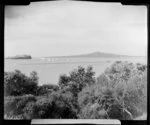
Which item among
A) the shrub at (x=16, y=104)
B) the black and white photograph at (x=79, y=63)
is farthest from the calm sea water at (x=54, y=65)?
the shrub at (x=16, y=104)

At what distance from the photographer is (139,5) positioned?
1.60 metres

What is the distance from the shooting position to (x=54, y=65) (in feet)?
5.33

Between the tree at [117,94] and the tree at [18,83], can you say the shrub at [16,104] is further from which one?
the tree at [117,94]

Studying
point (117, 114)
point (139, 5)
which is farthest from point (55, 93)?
point (139, 5)

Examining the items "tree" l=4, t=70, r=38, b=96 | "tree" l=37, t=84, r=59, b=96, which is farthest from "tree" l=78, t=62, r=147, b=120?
"tree" l=4, t=70, r=38, b=96

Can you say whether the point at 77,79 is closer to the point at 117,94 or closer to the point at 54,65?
the point at 54,65

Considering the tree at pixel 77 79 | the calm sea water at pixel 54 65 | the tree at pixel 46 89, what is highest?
the calm sea water at pixel 54 65

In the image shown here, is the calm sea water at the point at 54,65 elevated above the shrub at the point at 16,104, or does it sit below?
above

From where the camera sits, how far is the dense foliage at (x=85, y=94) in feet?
5.29

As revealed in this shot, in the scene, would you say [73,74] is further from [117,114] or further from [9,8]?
[9,8]

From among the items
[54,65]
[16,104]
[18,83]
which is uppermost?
[54,65]

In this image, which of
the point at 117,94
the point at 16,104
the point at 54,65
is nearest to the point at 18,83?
the point at 16,104

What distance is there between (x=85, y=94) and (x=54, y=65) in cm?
28

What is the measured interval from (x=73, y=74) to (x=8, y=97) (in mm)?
449
